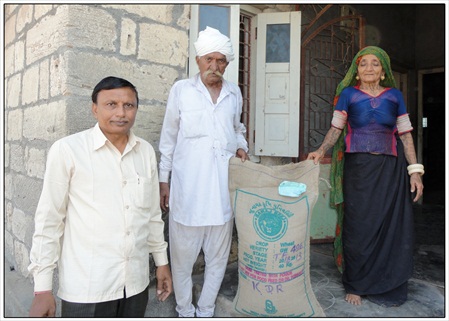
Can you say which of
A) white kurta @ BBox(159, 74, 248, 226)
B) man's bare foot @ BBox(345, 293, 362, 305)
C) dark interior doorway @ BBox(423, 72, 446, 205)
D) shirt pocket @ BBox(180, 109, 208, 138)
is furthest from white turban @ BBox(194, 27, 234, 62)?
dark interior doorway @ BBox(423, 72, 446, 205)

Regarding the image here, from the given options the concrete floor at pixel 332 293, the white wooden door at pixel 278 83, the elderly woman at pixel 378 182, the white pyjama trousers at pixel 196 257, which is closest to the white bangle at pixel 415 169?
the elderly woman at pixel 378 182

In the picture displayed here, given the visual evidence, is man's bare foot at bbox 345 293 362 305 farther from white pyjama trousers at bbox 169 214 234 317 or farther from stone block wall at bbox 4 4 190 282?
stone block wall at bbox 4 4 190 282

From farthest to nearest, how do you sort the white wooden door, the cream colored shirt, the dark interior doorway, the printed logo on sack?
the dark interior doorway
the white wooden door
the printed logo on sack
the cream colored shirt

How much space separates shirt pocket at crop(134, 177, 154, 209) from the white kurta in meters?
0.58

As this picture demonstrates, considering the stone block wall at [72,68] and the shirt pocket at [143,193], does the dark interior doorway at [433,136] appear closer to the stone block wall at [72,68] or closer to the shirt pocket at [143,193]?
the stone block wall at [72,68]

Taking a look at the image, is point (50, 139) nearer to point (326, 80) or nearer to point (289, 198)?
point (289, 198)

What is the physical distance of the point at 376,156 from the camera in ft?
8.25

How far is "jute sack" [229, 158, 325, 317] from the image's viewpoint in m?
2.18

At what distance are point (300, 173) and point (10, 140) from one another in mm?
2756

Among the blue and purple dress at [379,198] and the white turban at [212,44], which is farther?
the blue and purple dress at [379,198]

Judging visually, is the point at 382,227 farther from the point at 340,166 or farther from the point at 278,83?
the point at 278,83

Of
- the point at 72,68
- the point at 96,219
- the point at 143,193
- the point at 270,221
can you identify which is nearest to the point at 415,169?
the point at 270,221

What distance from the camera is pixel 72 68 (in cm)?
247

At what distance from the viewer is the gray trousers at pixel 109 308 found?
1640 millimetres
